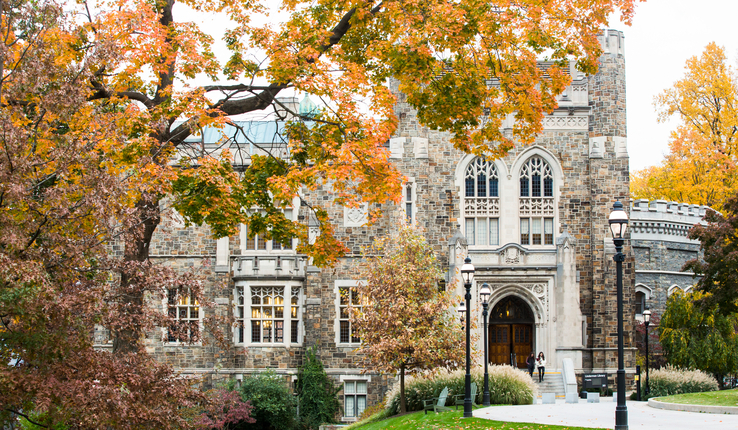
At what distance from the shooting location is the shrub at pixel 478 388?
22422 mm

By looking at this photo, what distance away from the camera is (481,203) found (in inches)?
1129

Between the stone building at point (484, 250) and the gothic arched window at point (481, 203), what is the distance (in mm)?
43

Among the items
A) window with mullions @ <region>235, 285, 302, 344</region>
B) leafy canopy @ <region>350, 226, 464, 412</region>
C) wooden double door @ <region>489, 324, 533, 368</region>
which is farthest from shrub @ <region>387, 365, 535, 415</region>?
window with mullions @ <region>235, 285, 302, 344</region>

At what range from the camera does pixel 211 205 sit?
1120cm

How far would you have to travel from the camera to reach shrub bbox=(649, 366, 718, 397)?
2606 cm

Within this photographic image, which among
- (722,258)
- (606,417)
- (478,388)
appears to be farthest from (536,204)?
(606,417)

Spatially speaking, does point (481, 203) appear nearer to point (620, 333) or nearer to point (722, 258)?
point (722, 258)

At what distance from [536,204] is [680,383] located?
27.5 ft

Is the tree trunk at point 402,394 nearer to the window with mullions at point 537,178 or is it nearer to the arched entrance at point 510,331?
the arched entrance at point 510,331

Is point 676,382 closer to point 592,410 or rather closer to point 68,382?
point 592,410

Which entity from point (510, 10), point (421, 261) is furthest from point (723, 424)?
point (421, 261)

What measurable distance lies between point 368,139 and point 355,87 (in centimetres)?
93

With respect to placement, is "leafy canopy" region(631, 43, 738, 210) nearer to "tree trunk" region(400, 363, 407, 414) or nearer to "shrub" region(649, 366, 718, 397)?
"shrub" region(649, 366, 718, 397)

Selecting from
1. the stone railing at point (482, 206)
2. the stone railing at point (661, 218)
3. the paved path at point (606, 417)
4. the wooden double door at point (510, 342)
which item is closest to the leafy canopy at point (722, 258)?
the paved path at point (606, 417)
